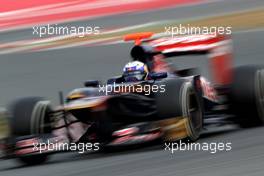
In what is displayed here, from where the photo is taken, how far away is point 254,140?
783 cm

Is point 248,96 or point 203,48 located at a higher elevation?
point 203,48

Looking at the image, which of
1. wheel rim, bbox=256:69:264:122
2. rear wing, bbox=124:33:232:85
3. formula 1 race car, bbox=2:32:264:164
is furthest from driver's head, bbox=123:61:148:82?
wheel rim, bbox=256:69:264:122

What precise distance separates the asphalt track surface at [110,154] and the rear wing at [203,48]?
800mm

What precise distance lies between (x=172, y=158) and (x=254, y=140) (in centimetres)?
110

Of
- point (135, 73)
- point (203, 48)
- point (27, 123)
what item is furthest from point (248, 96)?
point (27, 123)

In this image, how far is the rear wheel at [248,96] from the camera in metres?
9.01

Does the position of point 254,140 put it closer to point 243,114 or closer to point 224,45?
point 243,114

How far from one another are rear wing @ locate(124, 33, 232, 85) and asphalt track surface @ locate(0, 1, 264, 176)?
0.80m

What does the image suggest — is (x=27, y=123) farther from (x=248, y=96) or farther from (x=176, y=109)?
(x=248, y=96)

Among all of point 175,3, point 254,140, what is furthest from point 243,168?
point 175,3

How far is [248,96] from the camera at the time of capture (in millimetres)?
9008

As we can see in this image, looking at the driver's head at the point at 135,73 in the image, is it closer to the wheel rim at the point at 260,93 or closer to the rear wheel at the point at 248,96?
the rear wheel at the point at 248,96

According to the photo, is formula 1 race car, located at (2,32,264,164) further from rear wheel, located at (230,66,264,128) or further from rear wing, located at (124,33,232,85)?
rear wing, located at (124,33,232,85)

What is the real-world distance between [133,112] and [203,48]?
1.66m
